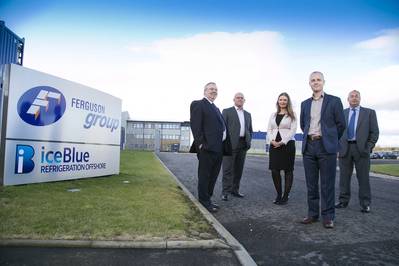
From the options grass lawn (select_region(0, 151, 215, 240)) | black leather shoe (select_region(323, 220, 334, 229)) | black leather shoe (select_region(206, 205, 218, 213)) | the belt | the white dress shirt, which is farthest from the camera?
the white dress shirt

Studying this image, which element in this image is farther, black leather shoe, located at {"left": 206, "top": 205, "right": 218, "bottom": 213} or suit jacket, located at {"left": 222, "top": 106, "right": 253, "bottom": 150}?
suit jacket, located at {"left": 222, "top": 106, "right": 253, "bottom": 150}

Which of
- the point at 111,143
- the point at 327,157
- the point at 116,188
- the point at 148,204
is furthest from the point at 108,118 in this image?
the point at 327,157

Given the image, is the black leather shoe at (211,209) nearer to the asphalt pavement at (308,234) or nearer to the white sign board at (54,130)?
the asphalt pavement at (308,234)

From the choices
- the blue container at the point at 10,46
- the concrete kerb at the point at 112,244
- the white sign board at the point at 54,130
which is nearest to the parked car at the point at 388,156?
the white sign board at the point at 54,130

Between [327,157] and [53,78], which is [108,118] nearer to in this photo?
[53,78]

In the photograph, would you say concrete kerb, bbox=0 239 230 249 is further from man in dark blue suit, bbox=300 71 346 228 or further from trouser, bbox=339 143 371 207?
trouser, bbox=339 143 371 207

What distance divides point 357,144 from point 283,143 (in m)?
1.29

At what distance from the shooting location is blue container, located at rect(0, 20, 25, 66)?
10.3m

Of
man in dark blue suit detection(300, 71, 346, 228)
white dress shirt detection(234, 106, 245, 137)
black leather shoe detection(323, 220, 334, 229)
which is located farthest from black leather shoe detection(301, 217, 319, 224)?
white dress shirt detection(234, 106, 245, 137)

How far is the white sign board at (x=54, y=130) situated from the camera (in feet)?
22.5

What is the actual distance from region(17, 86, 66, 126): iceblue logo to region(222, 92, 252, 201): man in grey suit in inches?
156

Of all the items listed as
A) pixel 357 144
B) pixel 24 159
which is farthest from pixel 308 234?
pixel 24 159

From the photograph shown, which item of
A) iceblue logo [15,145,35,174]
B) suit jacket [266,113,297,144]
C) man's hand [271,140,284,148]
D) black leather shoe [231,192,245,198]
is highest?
suit jacket [266,113,297,144]

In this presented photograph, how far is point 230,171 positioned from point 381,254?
3753 mm
